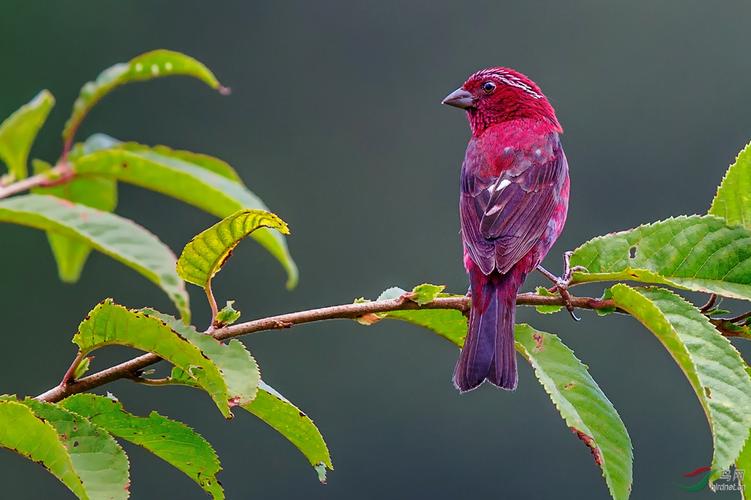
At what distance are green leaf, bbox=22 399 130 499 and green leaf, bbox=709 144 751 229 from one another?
3.97 ft

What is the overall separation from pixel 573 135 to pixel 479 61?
1730mm

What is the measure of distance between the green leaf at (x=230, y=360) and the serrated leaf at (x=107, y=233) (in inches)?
19.8

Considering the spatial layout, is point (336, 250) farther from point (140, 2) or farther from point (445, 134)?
point (140, 2)

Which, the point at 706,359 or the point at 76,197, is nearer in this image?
the point at 706,359

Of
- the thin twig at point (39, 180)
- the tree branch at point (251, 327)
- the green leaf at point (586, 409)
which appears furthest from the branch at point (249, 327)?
the thin twig at point (39, 180)

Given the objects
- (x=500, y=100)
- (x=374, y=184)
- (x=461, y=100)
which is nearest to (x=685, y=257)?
(x=500, y=100)

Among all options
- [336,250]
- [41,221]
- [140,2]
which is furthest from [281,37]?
[41,221]

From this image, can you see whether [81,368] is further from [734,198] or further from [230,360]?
[734,198]

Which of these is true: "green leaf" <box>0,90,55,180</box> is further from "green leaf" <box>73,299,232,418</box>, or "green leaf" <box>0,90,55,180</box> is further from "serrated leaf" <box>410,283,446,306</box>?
"serrated leaf" <box>410,283,446,306</box>

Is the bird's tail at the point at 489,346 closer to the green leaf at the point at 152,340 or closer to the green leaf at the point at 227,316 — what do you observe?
the green leaf at the point at 227,316

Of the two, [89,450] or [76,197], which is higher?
[76,197]

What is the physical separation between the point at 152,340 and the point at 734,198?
115 centimetres

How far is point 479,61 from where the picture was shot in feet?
52.0

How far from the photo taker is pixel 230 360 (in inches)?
71.6
